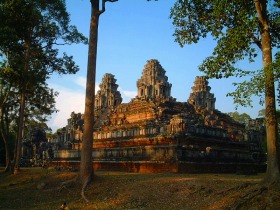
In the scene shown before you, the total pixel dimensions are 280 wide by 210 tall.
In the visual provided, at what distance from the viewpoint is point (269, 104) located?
1060 centimetres

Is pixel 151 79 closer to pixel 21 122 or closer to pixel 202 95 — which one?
pixel 202 95

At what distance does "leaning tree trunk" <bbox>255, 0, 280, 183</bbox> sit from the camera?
9.88 m

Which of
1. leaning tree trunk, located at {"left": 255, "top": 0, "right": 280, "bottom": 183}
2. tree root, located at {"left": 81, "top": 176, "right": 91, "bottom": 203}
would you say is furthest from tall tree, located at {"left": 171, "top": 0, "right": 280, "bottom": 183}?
tree root, located at {"left": 81, "top": 176, "right": 91, "bottom": 203}

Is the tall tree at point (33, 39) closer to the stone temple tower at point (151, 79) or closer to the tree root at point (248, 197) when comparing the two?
the tree root at point (248, 197)

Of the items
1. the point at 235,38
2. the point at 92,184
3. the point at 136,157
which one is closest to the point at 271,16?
the point at 235,38

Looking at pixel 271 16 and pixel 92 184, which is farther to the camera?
pixel 92 184

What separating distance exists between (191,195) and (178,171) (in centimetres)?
696

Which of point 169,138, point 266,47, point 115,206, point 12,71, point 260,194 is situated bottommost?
point 115,206

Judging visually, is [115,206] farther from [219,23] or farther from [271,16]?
[271,16]

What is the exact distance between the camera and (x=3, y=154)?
41188 mm

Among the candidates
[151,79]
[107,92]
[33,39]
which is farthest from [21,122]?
[107,92]

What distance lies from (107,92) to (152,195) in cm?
4843

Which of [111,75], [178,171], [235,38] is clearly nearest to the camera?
[235,38]

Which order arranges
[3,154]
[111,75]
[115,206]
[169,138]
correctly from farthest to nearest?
[111,75]
[3,154]
[169,138]
[115,206]
